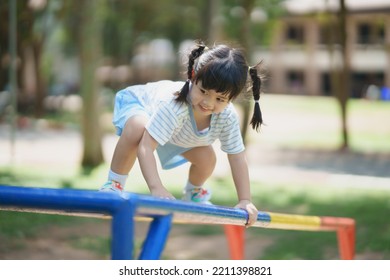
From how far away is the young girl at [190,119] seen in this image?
2541mm

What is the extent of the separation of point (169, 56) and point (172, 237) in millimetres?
35621

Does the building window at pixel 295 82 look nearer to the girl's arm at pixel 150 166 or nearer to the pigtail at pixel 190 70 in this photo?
the pigtail at pixel 190 70

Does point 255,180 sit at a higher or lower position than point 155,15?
lower

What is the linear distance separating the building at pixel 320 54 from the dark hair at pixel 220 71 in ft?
98.1

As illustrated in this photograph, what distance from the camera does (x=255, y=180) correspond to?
9039 millimetres

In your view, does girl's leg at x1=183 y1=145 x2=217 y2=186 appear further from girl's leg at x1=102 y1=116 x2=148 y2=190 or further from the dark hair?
the dark hair

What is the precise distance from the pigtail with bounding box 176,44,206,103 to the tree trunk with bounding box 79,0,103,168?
21.8 feet

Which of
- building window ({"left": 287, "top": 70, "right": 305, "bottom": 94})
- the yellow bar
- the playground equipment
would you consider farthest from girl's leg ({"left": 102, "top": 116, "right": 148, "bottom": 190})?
building window ({"left": 287, "top": 70, "right": 305, "bottom": 94})

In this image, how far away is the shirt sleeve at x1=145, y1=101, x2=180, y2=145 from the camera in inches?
103

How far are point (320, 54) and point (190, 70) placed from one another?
33.9 meters

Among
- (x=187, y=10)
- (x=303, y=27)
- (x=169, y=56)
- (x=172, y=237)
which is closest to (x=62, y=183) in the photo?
(x=172, y=237)

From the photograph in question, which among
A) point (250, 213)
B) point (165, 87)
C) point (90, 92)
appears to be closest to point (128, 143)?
point (165, 87)
